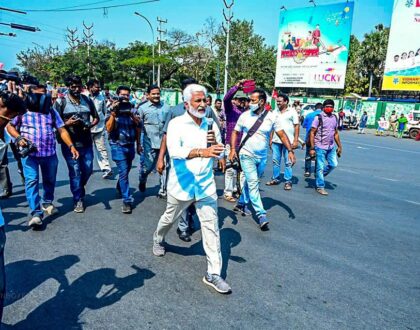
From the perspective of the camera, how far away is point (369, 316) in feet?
9.44

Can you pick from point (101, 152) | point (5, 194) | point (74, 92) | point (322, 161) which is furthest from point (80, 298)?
point (322, 161)

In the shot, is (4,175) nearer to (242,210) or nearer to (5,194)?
(5,194)

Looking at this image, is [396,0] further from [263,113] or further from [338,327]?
[338,327]

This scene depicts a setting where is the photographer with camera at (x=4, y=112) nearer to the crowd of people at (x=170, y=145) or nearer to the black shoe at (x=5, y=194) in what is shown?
the crowd of people at (x=170, y=145)

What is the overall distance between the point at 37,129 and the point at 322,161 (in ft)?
16.3

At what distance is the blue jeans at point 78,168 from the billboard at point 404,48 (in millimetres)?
27114

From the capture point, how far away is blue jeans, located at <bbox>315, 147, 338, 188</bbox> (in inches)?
267

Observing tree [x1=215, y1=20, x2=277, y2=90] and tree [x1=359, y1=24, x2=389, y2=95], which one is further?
tree [x1=215, y1=20, x2=277, y2=90]

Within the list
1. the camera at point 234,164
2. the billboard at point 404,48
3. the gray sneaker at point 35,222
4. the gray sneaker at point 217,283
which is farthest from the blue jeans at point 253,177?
the billboard at point 404,48

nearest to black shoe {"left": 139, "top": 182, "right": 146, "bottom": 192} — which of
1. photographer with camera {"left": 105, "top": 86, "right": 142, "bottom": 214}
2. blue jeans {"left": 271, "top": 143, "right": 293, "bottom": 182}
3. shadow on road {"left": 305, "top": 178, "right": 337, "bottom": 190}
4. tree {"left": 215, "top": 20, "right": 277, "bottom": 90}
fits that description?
photographer with camera {"left": 105, "top": 86, "right": 142, "bottom": 214}

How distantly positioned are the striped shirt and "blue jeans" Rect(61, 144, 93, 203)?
44 centimetres

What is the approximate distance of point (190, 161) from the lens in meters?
3.21

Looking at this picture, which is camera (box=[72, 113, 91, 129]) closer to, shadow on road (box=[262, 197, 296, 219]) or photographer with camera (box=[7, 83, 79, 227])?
photographer with camera (box=[7, 83, 79, 227])

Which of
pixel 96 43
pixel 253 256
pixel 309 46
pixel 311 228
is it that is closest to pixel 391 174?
pixel 311 228
